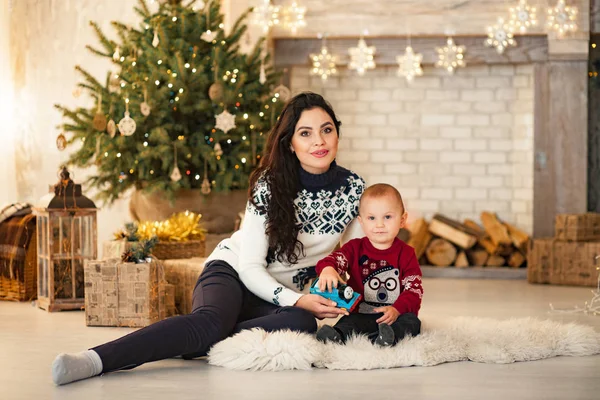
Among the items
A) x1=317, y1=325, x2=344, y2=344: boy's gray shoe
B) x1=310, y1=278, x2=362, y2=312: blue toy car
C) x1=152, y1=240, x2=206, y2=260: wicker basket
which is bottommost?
x1=317, y1=325, x2=344, y2=344: boy's gray shoe

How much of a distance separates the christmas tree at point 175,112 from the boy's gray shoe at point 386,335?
8.38 feet

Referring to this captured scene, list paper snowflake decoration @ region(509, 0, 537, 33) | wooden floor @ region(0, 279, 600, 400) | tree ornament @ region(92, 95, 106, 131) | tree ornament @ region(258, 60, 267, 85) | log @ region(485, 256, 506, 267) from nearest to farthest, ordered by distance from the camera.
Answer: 1. wooden floor @ region(0, 279, 600, 400)
2. tree ornament @ region(92, 95, 106, 131)
3. tree ornament @ region(258, 60, 267, 85)
4. paper snowflake decoration @ region(509, 0, 537, 33)
5. log @ region(485, 256, 506, 267)

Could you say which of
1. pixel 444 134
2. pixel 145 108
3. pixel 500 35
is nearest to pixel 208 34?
pixel 145 108

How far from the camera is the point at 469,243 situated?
684 cm

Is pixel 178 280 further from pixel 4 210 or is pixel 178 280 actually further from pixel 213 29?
pixel 213 29

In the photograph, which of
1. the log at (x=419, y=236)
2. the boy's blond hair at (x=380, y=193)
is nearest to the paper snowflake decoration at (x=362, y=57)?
the log at (x=419, y=236)

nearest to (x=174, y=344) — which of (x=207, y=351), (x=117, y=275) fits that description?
(x=207, y=351)

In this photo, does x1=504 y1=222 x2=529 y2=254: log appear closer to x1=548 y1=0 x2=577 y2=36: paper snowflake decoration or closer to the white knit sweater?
x1=548 y1=0 x2=577 y2=36: paper snowflake decoration

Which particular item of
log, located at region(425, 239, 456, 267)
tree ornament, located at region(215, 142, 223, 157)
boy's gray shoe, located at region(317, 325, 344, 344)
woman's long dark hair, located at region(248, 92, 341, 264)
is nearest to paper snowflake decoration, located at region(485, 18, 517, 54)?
log, located at region(425, 239, 456, 267)

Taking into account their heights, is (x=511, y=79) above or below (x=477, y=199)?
above

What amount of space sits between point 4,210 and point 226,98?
1546 mm

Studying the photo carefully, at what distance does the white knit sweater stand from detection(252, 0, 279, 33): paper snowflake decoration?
3.20 meters

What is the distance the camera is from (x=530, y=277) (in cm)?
645

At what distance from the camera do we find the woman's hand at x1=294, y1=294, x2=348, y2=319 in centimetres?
329
